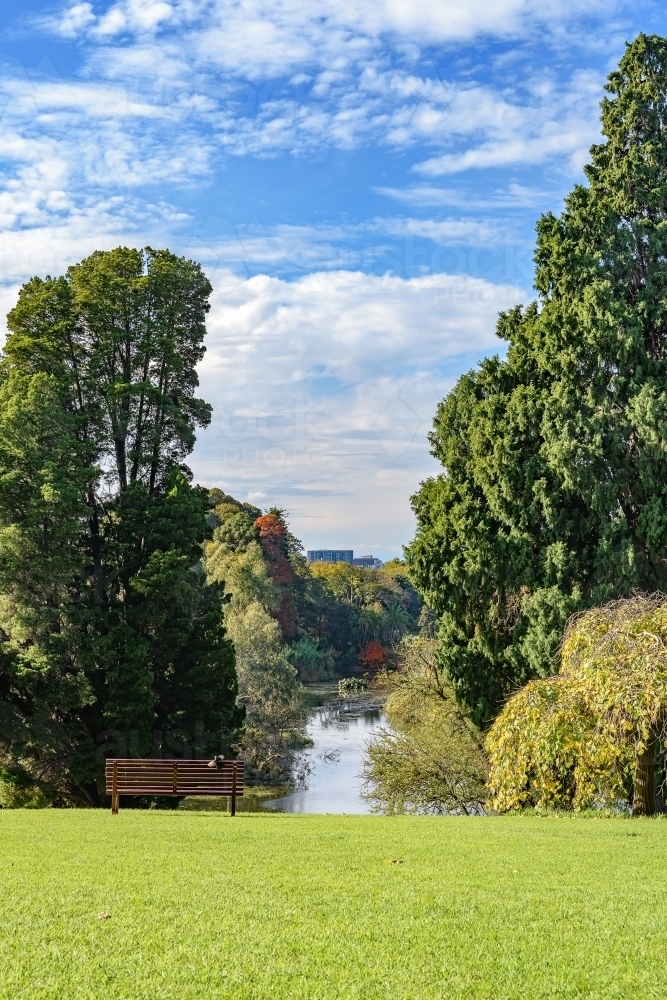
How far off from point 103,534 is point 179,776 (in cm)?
1007

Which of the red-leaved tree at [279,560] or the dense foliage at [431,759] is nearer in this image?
the dense foliage at [431,759]

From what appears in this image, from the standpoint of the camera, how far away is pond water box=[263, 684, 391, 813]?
81.5ft

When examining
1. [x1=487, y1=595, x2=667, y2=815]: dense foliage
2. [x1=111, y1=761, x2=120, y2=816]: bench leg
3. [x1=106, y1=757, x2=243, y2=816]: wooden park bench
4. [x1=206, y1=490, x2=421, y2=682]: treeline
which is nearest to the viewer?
[x1=487, y1=595, x2=667, y2=815]: dense foliage

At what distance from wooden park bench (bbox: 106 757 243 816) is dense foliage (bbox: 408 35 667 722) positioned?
19.9 ft

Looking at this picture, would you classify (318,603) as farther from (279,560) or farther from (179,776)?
(179,776)

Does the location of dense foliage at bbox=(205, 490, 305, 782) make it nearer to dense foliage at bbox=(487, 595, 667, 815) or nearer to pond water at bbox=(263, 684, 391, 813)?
pond water at bbox=(263, 684, 391, 813)

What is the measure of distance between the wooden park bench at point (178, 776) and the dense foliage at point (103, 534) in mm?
5904

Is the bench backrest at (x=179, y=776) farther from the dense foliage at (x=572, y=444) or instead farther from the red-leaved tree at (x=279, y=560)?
the red-leaved tree at (x=279, y=560)

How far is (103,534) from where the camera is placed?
22.5 m

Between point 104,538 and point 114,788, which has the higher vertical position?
point 104,538

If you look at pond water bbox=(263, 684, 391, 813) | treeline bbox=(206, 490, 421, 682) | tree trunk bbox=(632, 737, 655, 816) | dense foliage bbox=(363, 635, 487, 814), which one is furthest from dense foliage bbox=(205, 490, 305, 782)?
tree trunk bbox=(632, 737, 655, 816)

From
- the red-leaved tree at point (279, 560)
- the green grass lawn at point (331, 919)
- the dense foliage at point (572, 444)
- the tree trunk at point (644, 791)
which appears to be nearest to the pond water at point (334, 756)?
the red-leaved tree at point (279, 560)

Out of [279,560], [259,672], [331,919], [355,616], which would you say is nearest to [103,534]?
[259,672]

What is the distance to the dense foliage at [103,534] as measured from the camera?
19.7 m
